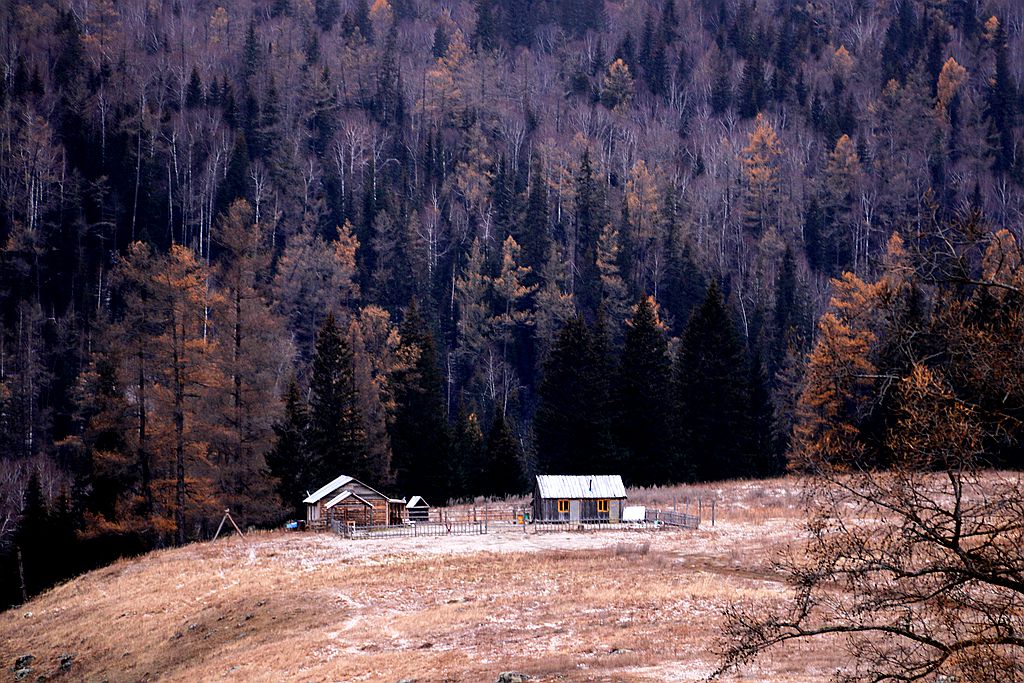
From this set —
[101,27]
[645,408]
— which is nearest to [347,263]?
[645,408]

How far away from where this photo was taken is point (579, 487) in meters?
58.8

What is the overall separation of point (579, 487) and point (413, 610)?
93.6ft

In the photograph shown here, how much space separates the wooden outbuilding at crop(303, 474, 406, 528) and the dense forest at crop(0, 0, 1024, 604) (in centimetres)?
317

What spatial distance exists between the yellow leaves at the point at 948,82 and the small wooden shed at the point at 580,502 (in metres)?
121

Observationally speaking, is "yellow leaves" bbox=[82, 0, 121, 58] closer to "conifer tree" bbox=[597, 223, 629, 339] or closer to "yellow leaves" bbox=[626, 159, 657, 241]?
"conifer tree" bbox=[597, 223, 629, 339]

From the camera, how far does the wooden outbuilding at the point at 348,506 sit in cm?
5697

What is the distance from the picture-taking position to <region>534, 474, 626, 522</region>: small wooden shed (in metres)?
58.2

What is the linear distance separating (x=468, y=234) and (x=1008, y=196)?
77595 mm

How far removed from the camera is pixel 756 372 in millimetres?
82250

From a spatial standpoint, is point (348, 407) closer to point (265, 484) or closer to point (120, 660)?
point (265, 484)

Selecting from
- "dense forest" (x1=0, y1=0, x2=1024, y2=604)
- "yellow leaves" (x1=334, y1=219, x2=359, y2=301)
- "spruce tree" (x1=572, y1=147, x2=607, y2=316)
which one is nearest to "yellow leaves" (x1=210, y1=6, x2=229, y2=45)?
"dense forest" (x1=0, y1=0, x2=1024, y2=604)

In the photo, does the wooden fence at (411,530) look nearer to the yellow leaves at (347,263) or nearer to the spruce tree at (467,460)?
the spruce tree at (467,460)

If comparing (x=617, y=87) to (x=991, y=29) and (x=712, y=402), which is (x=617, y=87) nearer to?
(x=991, y=29)

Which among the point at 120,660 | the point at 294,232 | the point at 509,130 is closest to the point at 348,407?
the point at 120,660
